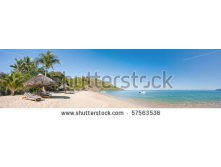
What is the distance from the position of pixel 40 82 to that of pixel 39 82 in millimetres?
39

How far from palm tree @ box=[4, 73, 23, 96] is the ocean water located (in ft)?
13.7

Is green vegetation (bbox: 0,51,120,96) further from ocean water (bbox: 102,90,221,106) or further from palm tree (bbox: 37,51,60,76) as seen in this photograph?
ocean water (bbox: 102,90,221,106)

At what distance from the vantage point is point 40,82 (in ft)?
36.6

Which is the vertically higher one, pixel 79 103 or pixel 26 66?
pixel 26 66

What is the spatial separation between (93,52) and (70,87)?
2.79 m

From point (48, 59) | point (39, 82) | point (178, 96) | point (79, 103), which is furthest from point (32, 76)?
point (178, 96)

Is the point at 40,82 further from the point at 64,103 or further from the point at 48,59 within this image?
the point at 64,103

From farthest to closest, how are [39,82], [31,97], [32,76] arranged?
[32,76] → [39,82] → [31,97]

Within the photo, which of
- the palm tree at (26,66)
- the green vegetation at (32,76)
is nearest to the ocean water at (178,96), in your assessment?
the green vegetation at (32,76)

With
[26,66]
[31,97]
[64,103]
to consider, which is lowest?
[64,103]

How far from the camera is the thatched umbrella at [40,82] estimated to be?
Answer: 11062 millimetres
